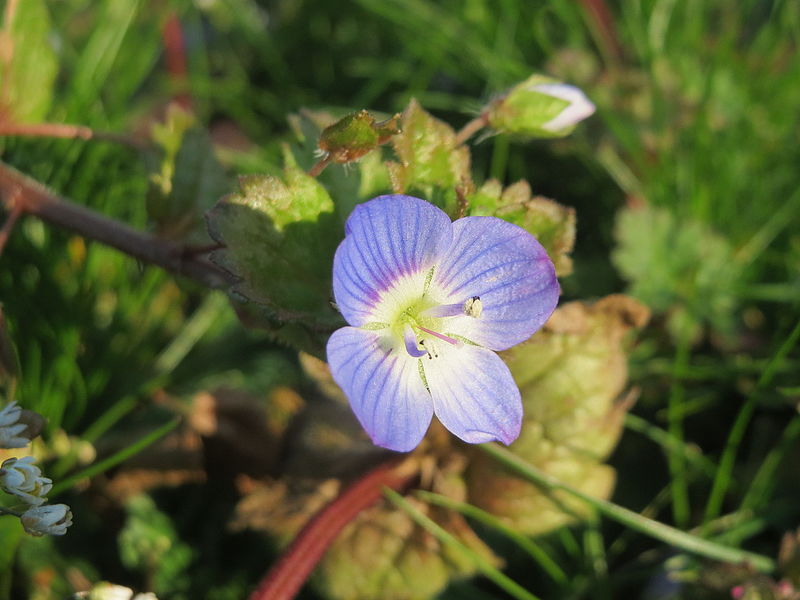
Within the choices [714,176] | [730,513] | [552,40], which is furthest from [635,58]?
[730,513]

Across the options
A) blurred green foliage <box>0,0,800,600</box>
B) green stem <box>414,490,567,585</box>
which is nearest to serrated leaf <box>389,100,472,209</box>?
blurred green foliage <box>0,0,800,600</box>

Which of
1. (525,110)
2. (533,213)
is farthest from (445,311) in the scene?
(525,110)

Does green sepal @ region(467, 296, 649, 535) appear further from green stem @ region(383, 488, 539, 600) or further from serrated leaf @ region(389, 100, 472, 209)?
serrated leaf @ region(389, 100, 472, 209)

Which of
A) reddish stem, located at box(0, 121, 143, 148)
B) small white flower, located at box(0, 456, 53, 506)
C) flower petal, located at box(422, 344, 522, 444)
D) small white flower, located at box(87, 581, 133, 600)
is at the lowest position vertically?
small white flower, located at box(87, 581, 133, 600)

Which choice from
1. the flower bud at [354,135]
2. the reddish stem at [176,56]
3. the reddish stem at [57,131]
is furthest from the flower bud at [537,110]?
the reddish stem at [176,56]

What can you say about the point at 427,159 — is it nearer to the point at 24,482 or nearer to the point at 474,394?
the point at 474,394

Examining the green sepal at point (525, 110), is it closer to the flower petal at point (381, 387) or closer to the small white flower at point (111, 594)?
the flower petal at point (381, 387)

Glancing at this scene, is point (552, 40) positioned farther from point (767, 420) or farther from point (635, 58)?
point (767, 420)
